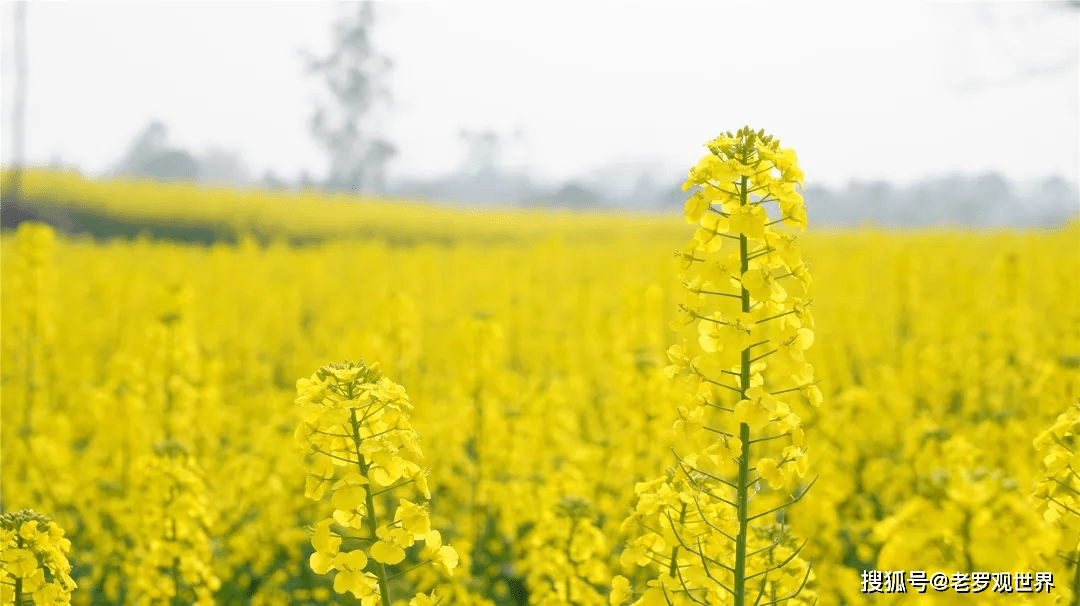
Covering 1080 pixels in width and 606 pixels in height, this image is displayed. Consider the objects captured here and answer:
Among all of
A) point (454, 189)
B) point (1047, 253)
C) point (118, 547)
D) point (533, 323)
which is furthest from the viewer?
point (454, 189)

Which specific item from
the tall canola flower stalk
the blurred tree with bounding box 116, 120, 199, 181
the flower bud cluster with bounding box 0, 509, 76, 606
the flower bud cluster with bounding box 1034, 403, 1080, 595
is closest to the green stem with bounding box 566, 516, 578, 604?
the tall canola flower stalk

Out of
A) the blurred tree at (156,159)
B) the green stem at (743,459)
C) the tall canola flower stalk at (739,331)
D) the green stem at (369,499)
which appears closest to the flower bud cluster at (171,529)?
the green stem at (369,499)

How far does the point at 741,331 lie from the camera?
8.46ft

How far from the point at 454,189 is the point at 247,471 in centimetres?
10967

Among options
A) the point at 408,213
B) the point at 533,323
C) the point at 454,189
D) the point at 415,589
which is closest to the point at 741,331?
the point at 415,589

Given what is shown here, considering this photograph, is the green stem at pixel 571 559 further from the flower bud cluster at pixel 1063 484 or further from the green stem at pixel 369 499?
the flower bud cluster at pixel 1063 484

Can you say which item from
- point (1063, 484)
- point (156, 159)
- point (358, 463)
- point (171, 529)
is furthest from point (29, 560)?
point (156, 159)

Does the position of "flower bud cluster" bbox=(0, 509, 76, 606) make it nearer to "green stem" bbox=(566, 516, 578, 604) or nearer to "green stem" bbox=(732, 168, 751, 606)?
"green stem" bbox=(566, 516, 578, 604)

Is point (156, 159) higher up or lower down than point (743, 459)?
higher up

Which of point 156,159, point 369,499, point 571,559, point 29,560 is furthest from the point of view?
point 156,159

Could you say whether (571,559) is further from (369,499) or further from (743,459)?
(369,499)

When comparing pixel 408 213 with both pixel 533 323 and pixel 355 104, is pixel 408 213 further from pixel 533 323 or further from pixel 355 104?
pixel 355 104

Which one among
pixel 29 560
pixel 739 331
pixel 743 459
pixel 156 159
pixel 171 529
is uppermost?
pixel 156 159

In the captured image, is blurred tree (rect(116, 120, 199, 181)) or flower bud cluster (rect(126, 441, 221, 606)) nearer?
flower bud cluster (rect(126, 441, 221, 606))
